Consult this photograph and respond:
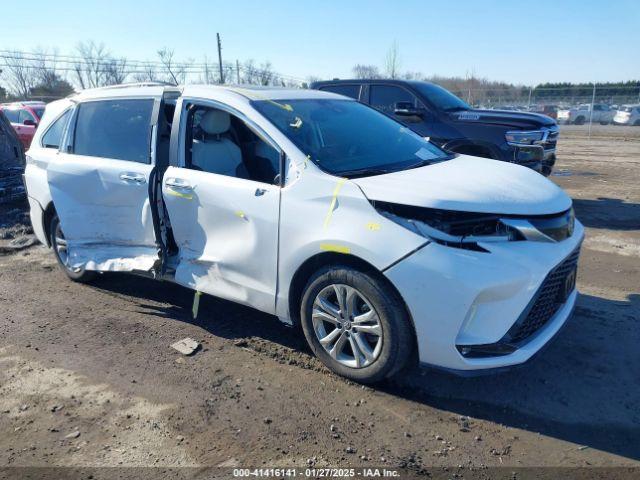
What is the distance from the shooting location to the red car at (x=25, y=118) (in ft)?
47.2

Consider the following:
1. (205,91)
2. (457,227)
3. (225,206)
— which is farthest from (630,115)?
(225,206)

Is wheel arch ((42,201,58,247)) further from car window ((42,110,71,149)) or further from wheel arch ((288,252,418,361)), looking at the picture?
wheel arch ((288,252,418,361))

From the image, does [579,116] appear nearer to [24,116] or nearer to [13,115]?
[24,116]

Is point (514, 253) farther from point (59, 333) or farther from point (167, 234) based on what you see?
point (59, 333)

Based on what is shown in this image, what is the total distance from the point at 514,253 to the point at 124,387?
8.77ft

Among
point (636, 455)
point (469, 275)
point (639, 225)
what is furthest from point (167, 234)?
point (639, 225)

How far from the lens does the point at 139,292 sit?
17.7 feet

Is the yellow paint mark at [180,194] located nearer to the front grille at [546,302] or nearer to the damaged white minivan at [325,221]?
the damaged white minivan at [325,221]

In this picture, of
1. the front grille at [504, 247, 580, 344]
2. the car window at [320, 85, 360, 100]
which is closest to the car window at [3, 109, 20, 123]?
the car window at [320, 85, 360, 100]

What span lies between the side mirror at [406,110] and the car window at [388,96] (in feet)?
1.26

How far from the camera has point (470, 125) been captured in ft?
26.5

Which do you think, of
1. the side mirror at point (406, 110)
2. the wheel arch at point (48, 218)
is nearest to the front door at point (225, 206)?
the wheel arch at point (48, 218)

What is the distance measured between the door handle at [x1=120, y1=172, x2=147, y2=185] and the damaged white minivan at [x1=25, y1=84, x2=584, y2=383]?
1.0 inches

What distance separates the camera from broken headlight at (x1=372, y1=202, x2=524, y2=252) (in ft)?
9.84
